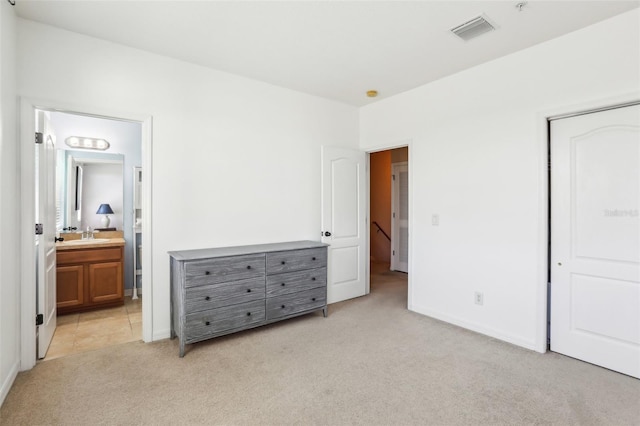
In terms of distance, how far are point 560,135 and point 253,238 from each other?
313cm

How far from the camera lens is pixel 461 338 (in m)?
3.13

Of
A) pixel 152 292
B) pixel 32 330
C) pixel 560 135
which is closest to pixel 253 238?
pixel 152 292

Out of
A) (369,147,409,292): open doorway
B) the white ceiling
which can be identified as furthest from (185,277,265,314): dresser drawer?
(369,147,409,292): open doorway

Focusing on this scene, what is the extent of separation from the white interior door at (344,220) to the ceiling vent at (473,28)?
1.96 m

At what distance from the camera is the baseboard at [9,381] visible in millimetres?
2061

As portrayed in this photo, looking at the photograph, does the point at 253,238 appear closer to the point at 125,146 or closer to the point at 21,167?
the point at 21,167

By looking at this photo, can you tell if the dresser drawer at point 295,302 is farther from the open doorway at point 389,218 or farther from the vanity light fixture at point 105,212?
the vanity light fixture at point 105,212

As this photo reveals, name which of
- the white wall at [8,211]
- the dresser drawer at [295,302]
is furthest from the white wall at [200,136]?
the dresser drawer at [295,302]

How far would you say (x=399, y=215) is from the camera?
21.1 feet

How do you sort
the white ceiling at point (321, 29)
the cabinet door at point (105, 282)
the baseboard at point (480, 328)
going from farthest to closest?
the cabinet door at point (105, 282)
the baseboard at point (480, 328)
the white ceiling at point (321, 29)

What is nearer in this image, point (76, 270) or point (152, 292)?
point (152, 292)

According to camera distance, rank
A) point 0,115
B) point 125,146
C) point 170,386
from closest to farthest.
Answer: point 0,115, point 170,386, point 125,146

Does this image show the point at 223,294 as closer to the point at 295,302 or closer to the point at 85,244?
the point at 295,302

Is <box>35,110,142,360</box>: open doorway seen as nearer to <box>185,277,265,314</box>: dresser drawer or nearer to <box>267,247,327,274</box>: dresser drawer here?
<box>185,277,265,314</box>: dresser drawer
